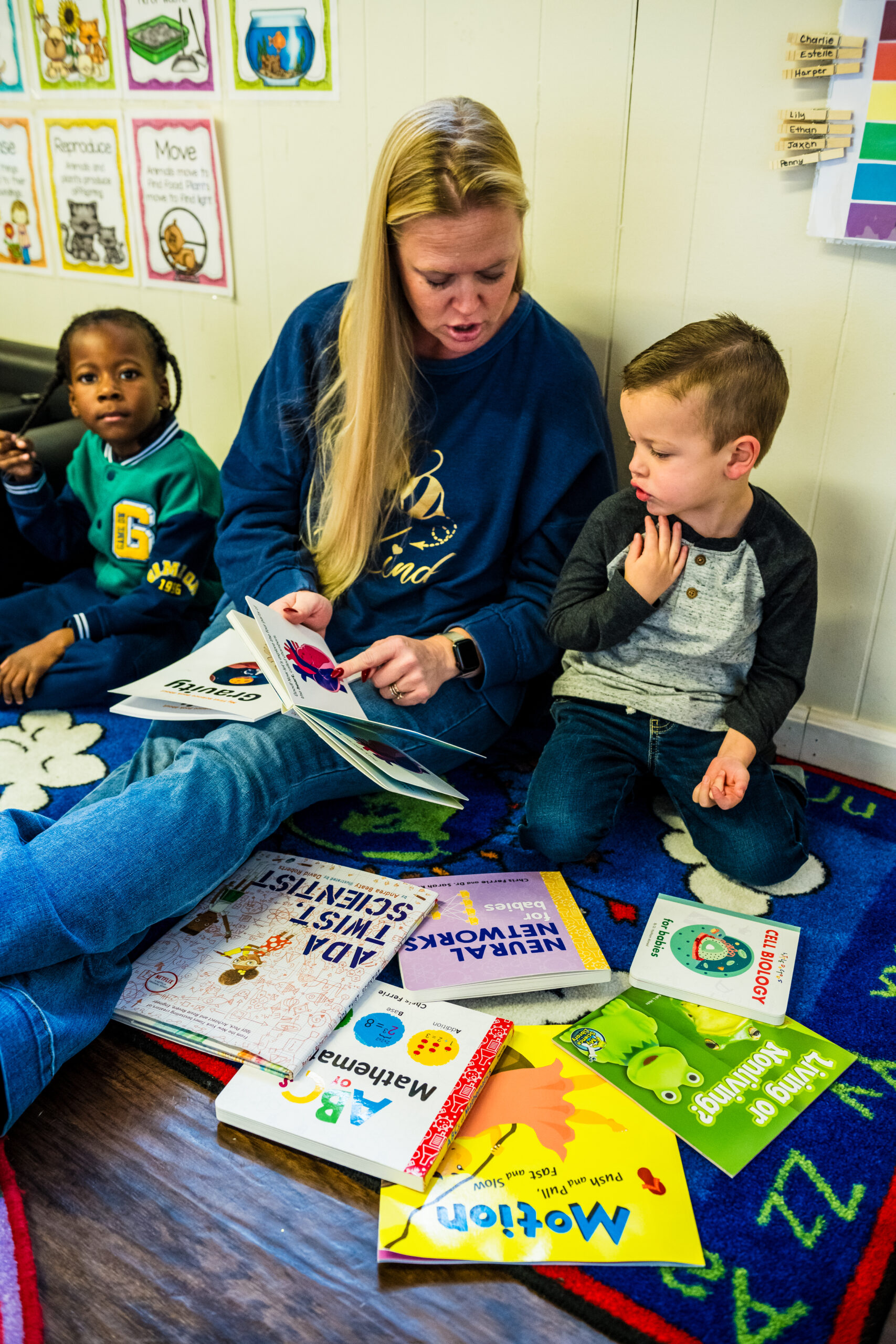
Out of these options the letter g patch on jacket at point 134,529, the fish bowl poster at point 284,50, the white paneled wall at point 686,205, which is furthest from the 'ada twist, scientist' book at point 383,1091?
the fish bowl poster at point 284,50

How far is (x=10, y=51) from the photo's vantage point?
1.96 m

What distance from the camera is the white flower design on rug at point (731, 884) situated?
A: 1.19 meters

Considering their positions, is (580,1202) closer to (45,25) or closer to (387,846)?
(387,846)

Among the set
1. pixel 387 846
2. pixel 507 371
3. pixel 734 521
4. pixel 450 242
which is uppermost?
pixel 450 242

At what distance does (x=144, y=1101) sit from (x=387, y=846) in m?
0.44

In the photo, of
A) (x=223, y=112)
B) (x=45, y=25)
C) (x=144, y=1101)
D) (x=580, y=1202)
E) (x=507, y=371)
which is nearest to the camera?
(x=580, y=1202)

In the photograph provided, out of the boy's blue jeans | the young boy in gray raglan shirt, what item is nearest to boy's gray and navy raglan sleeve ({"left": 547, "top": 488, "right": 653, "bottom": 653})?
the young boy in gray raglan shirt

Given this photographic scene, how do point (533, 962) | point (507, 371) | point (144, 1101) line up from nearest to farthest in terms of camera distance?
point (144, 1101)
point (533, 962)
point (507, 371)

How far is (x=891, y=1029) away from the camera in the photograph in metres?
1.01

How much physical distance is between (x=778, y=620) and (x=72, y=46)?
1698 millimetres

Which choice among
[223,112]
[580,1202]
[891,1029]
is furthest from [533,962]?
[223,112]

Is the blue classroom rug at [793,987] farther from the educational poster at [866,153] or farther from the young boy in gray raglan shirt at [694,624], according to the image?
the educational poster at [866,153]

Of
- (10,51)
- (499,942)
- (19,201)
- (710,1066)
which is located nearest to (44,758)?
(499,942)

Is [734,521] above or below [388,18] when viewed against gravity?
below
